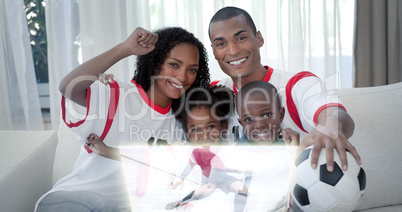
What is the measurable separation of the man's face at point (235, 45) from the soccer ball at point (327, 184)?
502 mm

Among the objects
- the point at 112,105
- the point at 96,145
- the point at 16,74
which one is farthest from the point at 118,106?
the point at 16,74

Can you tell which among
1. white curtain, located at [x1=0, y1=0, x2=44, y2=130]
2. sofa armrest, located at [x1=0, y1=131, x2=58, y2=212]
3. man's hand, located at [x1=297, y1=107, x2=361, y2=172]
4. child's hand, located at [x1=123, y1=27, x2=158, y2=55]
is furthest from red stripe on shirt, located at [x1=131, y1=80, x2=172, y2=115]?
white curtain, located at [x1=0, y1=0, x2=44, y2=130]

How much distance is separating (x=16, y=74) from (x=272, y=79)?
189cm

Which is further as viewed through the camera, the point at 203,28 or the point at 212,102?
the point at 203,28

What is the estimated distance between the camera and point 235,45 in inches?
52.7

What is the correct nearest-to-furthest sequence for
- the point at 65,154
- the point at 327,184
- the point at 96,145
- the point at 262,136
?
the point at 327,184 → the point at 96,145 → the point at 262,136 → the point at 65,154

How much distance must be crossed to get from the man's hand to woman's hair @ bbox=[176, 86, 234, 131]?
0.40 meters

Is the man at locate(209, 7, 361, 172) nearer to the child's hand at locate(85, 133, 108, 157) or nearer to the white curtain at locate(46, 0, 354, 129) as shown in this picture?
the child's hand at locate(85, 133, 108, 157)

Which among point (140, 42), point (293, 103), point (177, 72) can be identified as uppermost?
point (140, 42)

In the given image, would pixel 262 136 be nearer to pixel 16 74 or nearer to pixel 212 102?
pixel 212 102

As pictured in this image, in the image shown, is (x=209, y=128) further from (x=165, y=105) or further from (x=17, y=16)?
(x=17, y=16)

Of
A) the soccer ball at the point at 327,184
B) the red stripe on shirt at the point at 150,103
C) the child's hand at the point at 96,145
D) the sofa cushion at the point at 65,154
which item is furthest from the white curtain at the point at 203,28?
the soccer ball at the point at 327,184

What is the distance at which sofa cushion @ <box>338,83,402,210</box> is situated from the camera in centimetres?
126

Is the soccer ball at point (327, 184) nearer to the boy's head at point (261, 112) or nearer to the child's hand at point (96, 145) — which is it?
the boy's head at point (261, 112)
